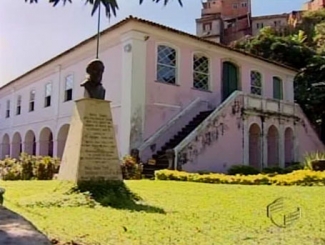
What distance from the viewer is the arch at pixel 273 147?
73.9 ft

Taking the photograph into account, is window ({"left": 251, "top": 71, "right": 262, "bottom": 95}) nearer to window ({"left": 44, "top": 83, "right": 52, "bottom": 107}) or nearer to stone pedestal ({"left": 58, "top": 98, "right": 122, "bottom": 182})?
window ({"left": 44, "top": 83, "right": 52, "bottom": 107})

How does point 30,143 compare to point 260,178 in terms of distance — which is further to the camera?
point 30,143

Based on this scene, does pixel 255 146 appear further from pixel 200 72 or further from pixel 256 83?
pixel 200 72

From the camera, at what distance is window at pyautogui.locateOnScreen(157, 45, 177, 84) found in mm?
19719

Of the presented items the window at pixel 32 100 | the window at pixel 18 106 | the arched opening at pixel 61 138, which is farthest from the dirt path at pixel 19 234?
the window at pixel 18 106

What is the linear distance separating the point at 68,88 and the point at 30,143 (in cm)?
731

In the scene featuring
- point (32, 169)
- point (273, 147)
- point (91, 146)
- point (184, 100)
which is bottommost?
point (32, 169)

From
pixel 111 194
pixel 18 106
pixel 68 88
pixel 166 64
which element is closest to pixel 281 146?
pixel 166 64

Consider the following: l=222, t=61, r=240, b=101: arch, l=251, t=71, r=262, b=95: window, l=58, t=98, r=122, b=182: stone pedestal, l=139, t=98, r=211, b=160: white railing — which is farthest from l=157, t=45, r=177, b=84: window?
l=58, t=98, r=122, b=182: stone pedestal

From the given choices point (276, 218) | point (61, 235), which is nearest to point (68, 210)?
point (61, 235)

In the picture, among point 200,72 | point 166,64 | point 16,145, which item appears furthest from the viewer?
point 16,145

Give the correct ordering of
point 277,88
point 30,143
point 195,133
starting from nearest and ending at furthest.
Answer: point 195,133, point 277,88, point 30,143

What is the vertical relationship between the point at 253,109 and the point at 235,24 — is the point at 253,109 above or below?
below

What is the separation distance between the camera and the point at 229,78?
2297 cm
